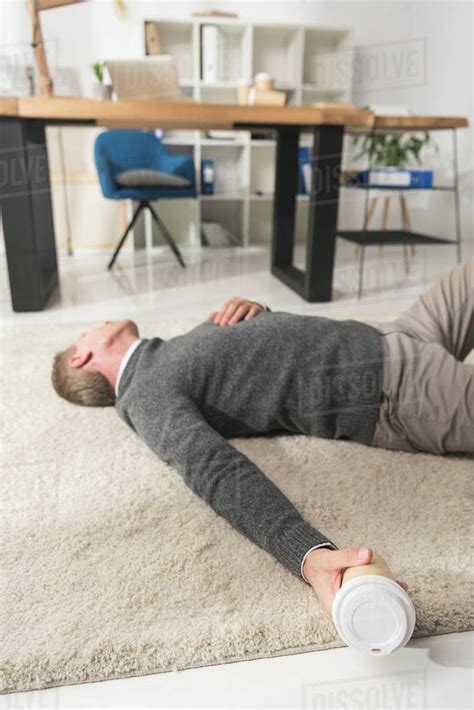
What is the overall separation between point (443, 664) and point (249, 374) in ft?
1.93

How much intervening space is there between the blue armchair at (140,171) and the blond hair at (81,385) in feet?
6.14

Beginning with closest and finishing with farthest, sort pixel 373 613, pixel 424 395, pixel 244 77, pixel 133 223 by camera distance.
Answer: pixel 373 613, pixel 424 395, pixel 133 223, pixel 244 77

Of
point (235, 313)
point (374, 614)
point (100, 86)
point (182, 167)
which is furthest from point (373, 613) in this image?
point (182, 167)

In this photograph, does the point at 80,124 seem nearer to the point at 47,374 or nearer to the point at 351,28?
the point at 47,374

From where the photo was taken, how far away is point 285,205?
290 cm

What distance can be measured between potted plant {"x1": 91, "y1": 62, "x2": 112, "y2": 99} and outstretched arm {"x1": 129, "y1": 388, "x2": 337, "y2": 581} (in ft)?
7.45

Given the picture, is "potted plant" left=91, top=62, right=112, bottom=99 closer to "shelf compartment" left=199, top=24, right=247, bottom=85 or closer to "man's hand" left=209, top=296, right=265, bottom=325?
"shelf compartment" left=199, top=24, right=247, bottom=85

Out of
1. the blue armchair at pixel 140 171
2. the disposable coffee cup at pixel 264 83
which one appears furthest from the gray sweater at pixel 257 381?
the blue armchair at pixel 140 171

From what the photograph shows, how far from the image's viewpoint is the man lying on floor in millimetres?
1065

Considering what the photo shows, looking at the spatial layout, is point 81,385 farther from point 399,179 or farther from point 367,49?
point 367,49

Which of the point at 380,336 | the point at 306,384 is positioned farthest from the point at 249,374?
the point at 380,336

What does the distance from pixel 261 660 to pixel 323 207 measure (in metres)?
1.86

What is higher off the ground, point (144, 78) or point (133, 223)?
point (144, 78)

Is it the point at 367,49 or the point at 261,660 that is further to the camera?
the point at 367,49
